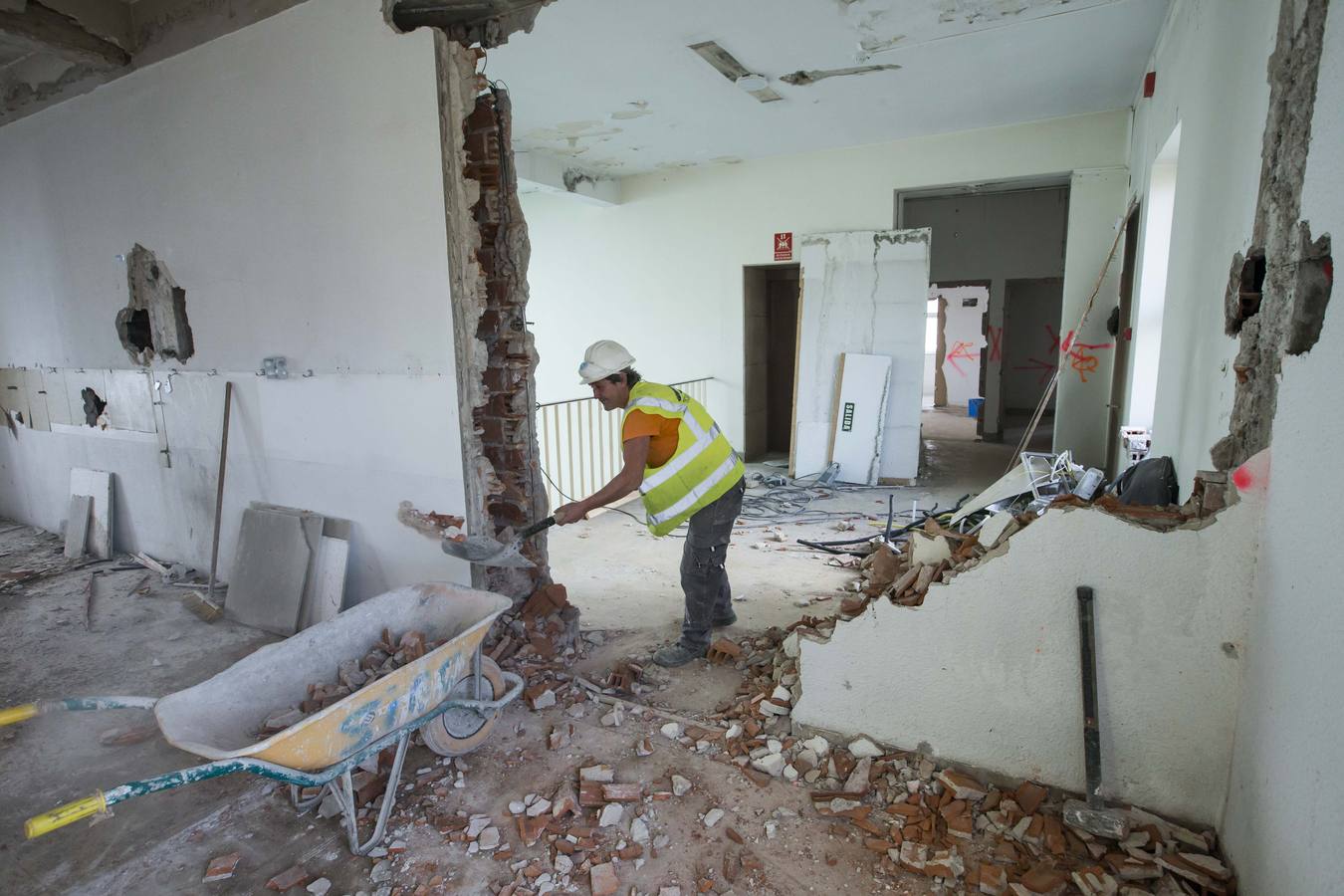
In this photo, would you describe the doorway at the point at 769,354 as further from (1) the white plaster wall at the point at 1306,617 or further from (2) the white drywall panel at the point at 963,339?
(1) the white plaster wall at the point at 1306,617

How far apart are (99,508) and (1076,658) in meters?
6.60

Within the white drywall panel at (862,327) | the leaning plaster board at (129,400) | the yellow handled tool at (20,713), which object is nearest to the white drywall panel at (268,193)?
the leaning plaster board at (129,400)

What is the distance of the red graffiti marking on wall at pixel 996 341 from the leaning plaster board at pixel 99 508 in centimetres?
1000

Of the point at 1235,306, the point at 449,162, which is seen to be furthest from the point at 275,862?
the point at 1235,306

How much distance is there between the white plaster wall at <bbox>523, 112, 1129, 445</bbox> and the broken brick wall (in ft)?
15.3

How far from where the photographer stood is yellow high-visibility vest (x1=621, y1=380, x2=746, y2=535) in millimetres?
3105

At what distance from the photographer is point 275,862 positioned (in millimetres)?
2191

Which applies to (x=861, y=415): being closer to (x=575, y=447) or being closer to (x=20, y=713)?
(x=575, y=447)

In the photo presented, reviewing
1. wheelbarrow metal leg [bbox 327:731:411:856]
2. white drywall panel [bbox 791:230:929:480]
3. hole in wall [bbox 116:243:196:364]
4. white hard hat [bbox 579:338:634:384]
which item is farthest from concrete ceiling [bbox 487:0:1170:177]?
wheelbarrow metal leg [bbox 327:731:411:856]

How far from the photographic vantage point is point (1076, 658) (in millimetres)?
2162

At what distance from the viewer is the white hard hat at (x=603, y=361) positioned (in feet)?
10.0

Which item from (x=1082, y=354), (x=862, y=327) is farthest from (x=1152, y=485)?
(x=862, y=327)

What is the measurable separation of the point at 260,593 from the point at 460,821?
2.43 metres

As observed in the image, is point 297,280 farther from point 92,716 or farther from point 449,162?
Answer: point 92,716
